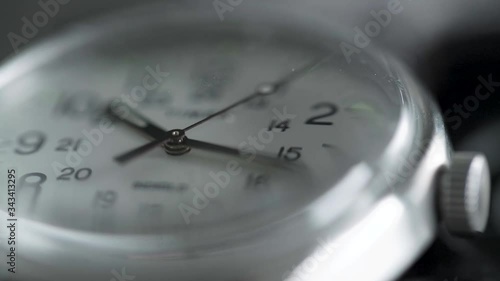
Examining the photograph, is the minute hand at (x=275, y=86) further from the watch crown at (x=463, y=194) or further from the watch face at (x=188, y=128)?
the watch crown at (x=463, y=194)

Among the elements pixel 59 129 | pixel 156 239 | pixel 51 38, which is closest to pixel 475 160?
pixel 156 239

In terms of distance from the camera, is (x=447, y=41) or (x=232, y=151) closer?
(x=232, y=151)

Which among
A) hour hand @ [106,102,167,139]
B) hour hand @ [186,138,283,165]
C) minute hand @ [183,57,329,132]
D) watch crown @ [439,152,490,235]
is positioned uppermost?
hour hand @ [106,102,167,139]

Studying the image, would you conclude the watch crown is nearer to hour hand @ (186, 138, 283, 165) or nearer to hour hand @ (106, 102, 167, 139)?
hour hand @ (186, 138, 283, 165)

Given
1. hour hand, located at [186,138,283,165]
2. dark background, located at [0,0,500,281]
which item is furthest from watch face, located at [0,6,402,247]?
dark background, located at [0,0,500,281]

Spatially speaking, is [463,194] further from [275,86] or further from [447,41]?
[447,41]

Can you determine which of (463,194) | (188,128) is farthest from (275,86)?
(463,194)
